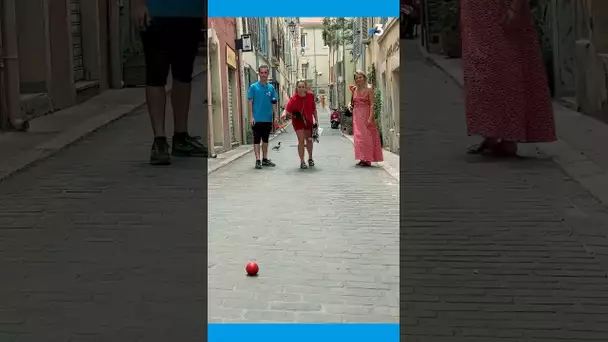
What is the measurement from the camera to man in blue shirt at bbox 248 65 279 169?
1.08 meters

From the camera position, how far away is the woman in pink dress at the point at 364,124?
1.05 metres

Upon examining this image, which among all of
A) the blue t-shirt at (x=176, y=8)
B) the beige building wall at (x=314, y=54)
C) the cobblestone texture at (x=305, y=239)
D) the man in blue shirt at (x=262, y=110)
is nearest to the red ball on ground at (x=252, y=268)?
the cobblestone texture at (x=305, y=239)

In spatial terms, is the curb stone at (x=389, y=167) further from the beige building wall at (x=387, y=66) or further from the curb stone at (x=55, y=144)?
the curb stone at (x=55, y=144)

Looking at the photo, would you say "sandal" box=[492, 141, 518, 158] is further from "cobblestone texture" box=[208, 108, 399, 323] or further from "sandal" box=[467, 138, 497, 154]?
"cobblestone texture" box=[208, 108, 399, 323]

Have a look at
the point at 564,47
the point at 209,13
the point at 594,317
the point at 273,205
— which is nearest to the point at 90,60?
the point at 209,13

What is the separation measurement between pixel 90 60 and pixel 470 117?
0.63 meters

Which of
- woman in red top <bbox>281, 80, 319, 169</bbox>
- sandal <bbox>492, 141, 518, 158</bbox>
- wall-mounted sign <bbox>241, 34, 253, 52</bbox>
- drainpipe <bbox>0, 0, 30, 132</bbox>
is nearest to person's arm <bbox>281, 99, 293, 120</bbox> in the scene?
woman in red top <bbox>281, 80, 319, 169</bbox>

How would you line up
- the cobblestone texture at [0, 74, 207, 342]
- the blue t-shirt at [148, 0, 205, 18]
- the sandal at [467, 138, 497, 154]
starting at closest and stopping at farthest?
1. the blue t-shirt at [148, 0, 205, 18]
2. the sandal at [467, 138, 497, 154]
3. the cobblestone texture at [0, 74, 207, 342]

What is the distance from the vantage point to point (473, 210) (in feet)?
3.94

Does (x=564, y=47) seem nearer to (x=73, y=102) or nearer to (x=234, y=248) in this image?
(x=234, y=248)

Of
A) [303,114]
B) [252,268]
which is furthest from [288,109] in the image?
[252,268]

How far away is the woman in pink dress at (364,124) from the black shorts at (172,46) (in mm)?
244

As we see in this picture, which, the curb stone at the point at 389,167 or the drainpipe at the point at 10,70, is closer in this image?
the curb stone at the point at 389,167

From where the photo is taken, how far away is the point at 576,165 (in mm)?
1135
